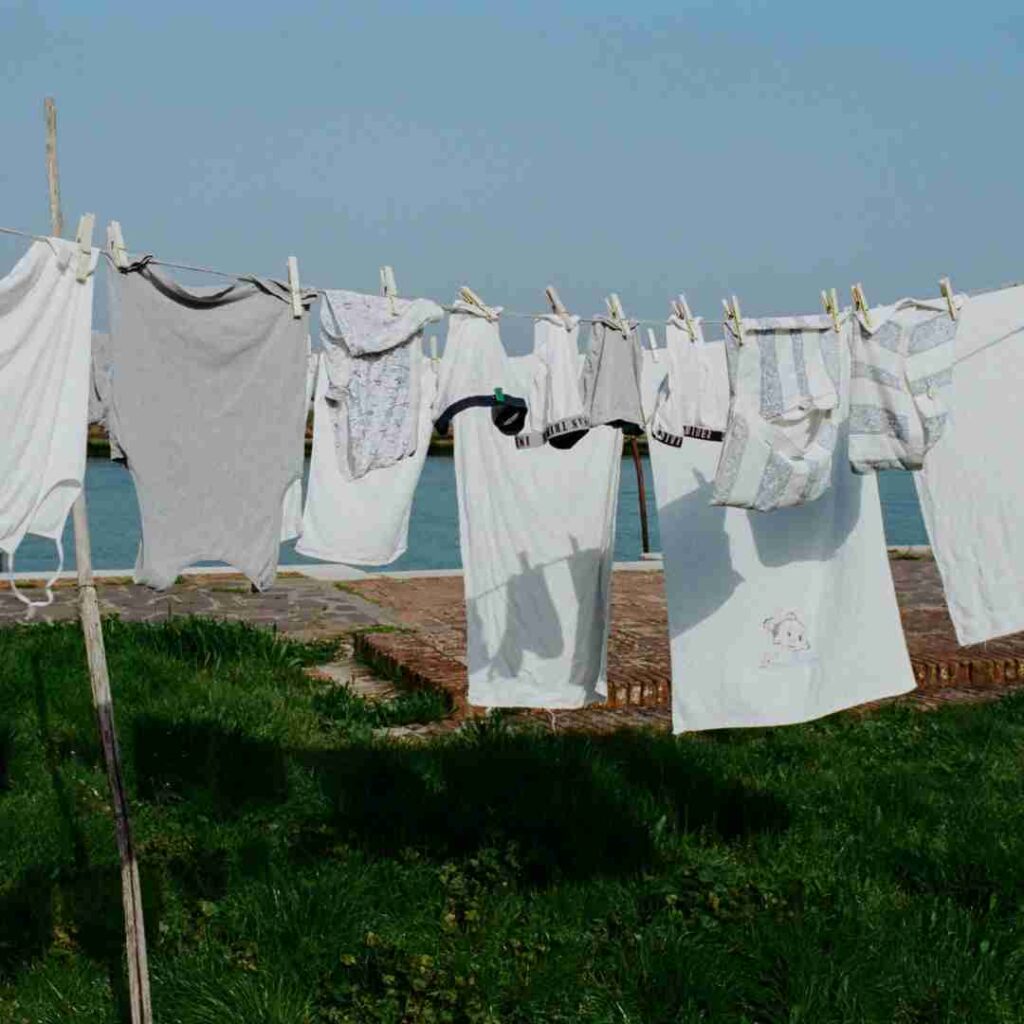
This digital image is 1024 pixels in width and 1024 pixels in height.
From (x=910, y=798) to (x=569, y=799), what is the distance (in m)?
1.32

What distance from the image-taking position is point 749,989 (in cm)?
380

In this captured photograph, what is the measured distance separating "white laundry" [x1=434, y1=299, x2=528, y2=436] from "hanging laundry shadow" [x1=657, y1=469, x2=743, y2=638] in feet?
1.94

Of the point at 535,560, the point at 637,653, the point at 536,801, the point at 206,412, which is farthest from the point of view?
the point at 637,653

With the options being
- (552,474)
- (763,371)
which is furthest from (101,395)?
(763,371)

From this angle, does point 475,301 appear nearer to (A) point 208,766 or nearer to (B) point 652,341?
(B) point 652,341

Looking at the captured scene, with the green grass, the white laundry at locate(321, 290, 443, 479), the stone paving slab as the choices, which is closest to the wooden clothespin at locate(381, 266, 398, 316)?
the white laundry at locate(321, 290, 443, 479)

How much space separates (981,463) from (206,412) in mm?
2264

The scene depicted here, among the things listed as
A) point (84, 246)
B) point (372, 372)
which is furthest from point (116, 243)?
point (372, 372)

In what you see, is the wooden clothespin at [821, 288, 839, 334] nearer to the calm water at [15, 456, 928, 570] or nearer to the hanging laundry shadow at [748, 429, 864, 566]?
the hanging laundry shadow at [748, 429, 864, 566]

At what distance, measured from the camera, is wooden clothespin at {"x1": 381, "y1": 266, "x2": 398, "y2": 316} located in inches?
140

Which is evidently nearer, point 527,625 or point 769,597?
point 769,597

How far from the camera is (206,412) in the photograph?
3.34 metres

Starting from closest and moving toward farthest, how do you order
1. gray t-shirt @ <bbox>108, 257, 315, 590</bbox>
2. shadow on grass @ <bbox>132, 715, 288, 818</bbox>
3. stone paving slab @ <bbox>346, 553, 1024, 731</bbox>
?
gray t-shirt @ <bbox>108, 257, 315, 590</bbox>, shadow on grass @ <bbox>132, 715, 288, 818</bbox>, stone paving slab @ <bbox>346, 553, 1024, 731</bbox>

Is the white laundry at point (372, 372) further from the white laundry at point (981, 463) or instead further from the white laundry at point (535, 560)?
the white laundry at point (981, 463)
